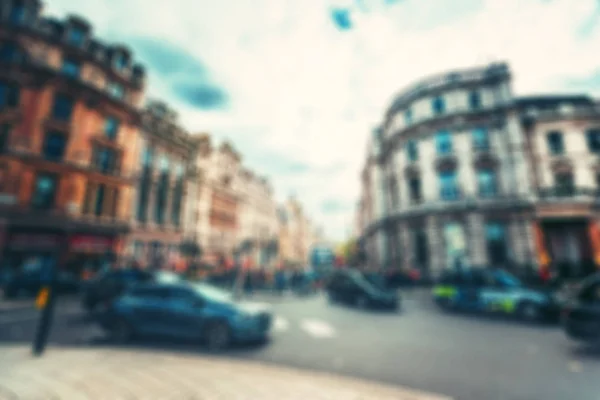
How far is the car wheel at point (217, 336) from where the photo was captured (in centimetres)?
645

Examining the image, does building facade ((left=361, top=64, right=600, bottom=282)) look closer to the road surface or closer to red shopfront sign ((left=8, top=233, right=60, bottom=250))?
the road surface

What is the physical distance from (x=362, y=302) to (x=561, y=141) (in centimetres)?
2281

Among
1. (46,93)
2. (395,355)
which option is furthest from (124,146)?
(395,355)

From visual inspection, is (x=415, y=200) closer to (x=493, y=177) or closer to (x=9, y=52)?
(x=493, y=177)

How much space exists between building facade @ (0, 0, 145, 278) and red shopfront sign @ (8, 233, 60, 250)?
1.8 inches

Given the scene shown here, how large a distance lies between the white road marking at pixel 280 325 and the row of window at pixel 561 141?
84.8 feet

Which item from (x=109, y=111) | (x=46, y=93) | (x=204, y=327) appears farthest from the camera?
(x=109, y=111)

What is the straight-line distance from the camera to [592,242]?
63.1 feet

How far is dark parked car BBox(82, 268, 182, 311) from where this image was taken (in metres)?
10.7

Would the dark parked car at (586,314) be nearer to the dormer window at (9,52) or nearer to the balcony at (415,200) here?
the balcony at (415,200)

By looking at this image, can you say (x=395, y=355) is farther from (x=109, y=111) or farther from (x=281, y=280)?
(x=109, y=111)

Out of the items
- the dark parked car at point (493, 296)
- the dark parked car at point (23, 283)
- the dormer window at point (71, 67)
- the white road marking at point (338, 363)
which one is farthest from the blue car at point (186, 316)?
the dormer window at point (71, 67)

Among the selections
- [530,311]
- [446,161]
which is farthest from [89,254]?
[446,161]

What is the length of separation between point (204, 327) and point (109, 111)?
837 inches
